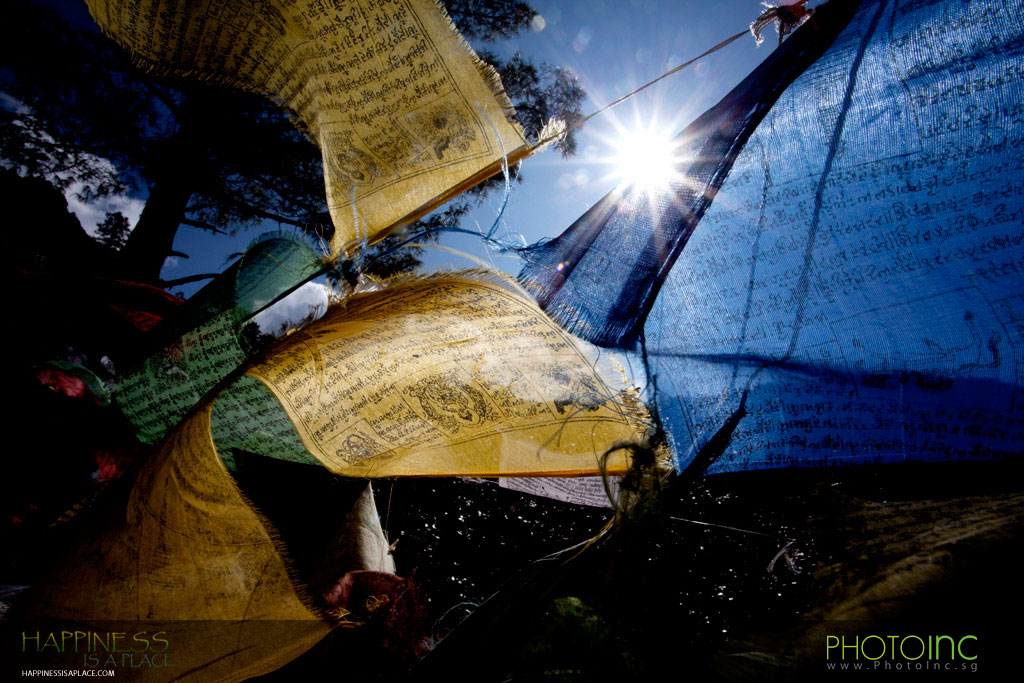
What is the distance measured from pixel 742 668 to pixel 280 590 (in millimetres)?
1122

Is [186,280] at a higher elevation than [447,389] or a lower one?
higher

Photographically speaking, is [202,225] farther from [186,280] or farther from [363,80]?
[363,80]

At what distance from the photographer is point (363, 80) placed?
0.90 metres

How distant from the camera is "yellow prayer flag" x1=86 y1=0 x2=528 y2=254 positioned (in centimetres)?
85

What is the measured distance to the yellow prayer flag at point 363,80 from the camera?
0.85 metres

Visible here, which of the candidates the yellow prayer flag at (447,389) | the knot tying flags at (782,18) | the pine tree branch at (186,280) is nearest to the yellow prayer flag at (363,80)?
the yellow prayer flag at (447,389)

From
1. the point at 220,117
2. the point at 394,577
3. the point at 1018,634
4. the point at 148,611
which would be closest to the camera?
the point at 1018,634

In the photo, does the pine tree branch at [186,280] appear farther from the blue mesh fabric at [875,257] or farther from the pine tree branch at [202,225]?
the blue mesh fabric at [875,257]

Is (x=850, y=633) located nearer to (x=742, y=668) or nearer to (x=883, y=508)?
(x=742, y=668)

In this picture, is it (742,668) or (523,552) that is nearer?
(742,668)

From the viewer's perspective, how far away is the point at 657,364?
1.04 m

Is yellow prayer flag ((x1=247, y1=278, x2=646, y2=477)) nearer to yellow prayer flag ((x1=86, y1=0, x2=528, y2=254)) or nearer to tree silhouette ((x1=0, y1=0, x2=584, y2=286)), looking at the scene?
yellow prayer flag ((x1=86, y1=0, x2=528, y2=254))

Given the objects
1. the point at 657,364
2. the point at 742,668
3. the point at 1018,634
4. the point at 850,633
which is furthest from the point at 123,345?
the point at 1018,634

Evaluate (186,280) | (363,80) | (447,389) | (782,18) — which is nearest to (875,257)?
(782,18)
